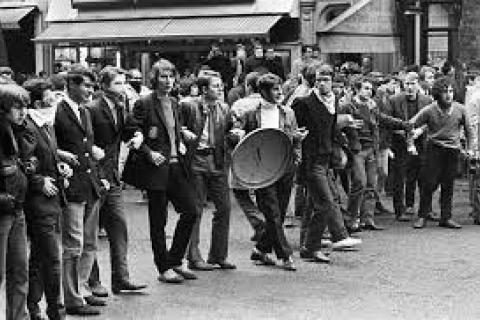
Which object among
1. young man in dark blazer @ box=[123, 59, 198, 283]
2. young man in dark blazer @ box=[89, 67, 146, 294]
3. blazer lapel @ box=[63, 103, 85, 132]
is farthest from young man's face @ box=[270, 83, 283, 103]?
blazer lapel @ box=[63, 103, 85, 132]

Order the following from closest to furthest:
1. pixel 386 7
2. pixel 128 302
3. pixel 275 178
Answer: pixel 128 302 → pixel 275 178 → pixel 386 7

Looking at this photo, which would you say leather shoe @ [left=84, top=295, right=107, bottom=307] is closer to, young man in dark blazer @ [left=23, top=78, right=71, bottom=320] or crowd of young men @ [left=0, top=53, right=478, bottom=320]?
crowd of young men @ [left=0, top=53, right=478, bottom=320]

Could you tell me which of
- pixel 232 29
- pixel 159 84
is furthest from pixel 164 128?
pixel 232 29

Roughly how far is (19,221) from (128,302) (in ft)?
5.84

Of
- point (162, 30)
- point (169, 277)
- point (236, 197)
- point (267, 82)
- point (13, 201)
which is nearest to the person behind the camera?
point (13, 201)

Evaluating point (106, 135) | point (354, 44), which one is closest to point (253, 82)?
point (106, 135)

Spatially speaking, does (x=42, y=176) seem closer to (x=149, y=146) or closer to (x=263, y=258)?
(x=149, y=146)

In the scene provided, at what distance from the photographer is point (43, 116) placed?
7793 millimetres

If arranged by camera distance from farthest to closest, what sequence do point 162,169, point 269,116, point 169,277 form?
point 269,116 < point 169,277 < point 162,169

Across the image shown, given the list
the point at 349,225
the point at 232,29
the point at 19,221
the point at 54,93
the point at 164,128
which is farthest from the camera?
the point at 232,29

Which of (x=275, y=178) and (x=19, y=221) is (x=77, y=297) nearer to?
(x=19, y=221)

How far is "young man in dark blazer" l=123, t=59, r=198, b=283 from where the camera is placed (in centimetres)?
924

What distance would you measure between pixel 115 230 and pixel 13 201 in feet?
6.26

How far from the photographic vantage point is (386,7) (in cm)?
1892
